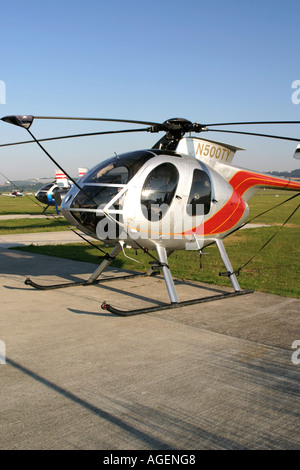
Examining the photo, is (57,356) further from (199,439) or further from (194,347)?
(199,439)

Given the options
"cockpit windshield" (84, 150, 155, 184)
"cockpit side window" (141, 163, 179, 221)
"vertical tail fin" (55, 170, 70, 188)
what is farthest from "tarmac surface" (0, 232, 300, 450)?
"vertical tail fin" (55, 170, 70, 188)

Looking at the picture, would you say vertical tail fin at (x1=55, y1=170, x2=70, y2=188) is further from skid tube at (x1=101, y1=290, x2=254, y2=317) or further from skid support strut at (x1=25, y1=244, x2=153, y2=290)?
skid tube at (x1=101, y1=290, x2=254, y2=317)

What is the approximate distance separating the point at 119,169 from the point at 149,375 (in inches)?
143

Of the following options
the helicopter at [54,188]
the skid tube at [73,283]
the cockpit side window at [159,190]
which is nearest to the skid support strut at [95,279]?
the skid tube at [73,283]

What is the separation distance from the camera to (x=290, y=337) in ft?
19.2

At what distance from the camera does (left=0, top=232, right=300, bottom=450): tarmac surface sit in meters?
3.44

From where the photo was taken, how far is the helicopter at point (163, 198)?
275 inches

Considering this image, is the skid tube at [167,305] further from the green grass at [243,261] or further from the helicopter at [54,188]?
the helicopter at [54,188]

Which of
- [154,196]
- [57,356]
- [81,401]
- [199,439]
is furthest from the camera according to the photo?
[154,196]

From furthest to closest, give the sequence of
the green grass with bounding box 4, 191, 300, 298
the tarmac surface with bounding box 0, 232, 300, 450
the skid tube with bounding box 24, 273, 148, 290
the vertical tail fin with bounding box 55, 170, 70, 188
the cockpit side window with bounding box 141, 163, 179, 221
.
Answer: the vertical tail fin with bounding box 55, 170, 70, 188 → the green grass with bounding box 4, 191, 300, 298 → the skid tube with bounding box 24, 273, 148, 290 → the cockpit side window with bounding box 141, 163, 179, 221 → the tarmac surface with bounding box 0, 232, 300, 450

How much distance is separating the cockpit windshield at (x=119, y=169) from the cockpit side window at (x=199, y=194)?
944 mm

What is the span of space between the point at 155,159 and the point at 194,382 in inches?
157

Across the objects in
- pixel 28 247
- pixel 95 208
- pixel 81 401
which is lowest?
pixel 28 247
